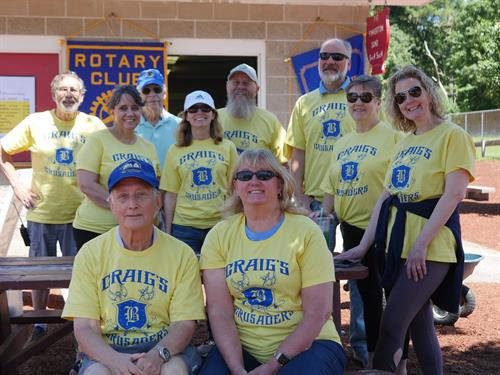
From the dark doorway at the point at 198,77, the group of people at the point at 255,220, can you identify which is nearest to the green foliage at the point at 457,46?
the dark doorway at the point at 198,77

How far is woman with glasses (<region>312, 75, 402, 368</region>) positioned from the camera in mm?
4574

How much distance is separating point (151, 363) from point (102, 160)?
1955 millimetres

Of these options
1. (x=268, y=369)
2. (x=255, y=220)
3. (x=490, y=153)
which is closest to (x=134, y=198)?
(x=255, y=220)

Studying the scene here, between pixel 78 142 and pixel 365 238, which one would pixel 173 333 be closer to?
pixel 365 238

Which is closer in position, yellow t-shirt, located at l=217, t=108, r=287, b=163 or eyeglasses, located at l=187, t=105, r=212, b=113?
eyeglasses, located at l=187, t=105, r=212, b=113

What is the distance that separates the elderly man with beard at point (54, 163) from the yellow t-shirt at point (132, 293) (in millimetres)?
1961

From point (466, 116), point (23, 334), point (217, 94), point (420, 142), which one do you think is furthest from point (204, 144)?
point (466, 116)

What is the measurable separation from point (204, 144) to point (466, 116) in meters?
31.8

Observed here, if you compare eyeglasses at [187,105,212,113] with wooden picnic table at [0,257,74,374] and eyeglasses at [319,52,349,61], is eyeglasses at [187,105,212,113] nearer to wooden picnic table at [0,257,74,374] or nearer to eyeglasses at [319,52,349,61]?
eyeglasses at [319,52,349,61]

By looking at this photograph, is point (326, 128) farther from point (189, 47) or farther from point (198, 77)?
point (198, 77)

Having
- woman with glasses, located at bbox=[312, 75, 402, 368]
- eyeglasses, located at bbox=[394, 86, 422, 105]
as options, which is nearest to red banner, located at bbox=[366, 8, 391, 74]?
woman with glasses, located at bbox=[312, 75, 402, 368]

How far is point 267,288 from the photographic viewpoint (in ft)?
11.4

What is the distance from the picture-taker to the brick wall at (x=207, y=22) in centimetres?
891

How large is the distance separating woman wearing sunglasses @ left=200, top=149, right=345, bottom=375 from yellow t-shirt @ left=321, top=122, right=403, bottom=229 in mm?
1059
